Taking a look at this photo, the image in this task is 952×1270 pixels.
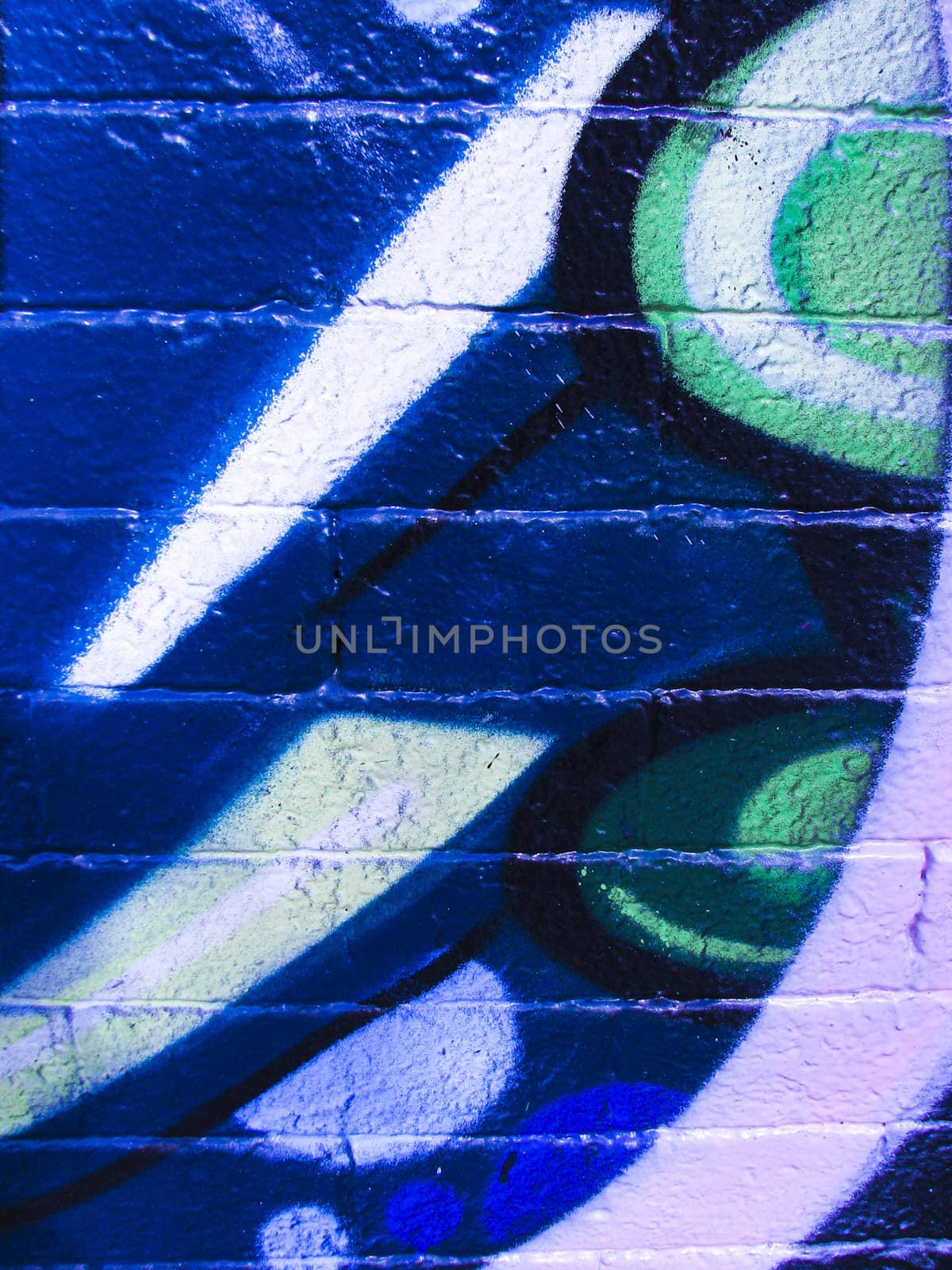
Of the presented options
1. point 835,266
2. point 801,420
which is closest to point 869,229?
point 835,266

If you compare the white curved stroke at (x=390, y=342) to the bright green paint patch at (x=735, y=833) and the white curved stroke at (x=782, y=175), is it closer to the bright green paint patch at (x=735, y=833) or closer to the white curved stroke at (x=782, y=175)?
the white curved stroke at (x=782, y=175)

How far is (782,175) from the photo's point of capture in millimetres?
961

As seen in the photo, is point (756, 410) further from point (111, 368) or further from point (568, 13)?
point (111, 368)

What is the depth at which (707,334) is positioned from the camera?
38.5 inches

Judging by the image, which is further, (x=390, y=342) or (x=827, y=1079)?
(x=827, y=1079)

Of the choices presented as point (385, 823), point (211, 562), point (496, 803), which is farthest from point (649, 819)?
point (211, 562)

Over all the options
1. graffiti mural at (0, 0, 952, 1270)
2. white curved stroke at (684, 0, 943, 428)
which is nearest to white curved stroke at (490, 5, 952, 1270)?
graffiti mural at (0, 0, 952, 1270)

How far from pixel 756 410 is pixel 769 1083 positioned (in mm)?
904

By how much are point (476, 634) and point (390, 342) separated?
0.37m

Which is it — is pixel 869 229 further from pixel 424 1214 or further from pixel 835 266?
pixel 424 1214

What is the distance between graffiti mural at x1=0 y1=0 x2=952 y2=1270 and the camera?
0.95m

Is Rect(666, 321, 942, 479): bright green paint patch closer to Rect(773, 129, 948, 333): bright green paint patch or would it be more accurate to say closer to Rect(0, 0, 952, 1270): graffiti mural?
Rect(0, 0, 952, 1270): graffiti mural

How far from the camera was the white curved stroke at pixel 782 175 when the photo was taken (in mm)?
946

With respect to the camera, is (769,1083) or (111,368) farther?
(769,1083)
